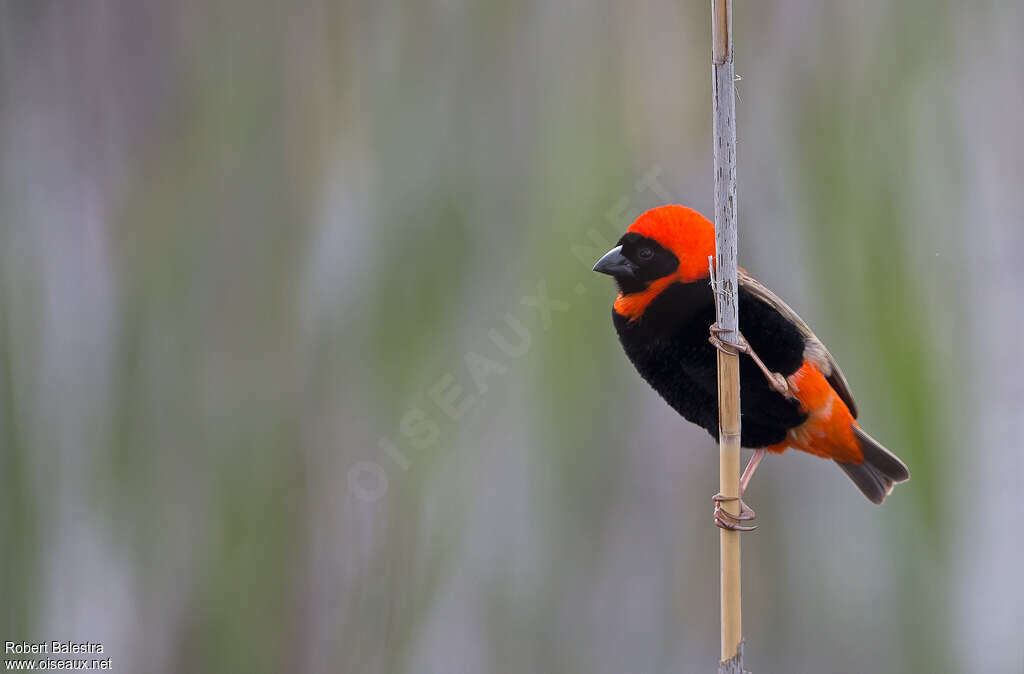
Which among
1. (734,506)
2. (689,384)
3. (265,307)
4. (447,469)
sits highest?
(265,307)

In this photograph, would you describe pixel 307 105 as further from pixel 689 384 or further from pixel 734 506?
pixel 734 506

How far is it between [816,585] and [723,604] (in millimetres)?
997

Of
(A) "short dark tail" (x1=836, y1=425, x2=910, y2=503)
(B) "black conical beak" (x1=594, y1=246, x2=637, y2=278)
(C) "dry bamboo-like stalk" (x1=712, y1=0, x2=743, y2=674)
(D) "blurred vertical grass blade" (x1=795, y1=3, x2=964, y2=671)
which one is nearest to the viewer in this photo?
(C) "dry bamboo-like stalk" (x1=712, y1=0, x2=743, y2=674)

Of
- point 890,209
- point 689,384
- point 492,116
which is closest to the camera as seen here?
point 689,384

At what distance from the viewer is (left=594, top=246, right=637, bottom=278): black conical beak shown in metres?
1.25

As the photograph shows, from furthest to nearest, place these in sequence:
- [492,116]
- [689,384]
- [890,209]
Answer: [492,116] < [890,209] < [689,384]

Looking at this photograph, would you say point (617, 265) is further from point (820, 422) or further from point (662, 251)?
point (820, 422)

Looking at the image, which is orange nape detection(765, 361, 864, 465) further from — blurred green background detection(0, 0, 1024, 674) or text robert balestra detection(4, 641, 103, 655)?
text robert balestra detection(4, 641, 103, 655)

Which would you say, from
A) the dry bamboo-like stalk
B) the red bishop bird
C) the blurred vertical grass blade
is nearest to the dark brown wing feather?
the red bishop bird

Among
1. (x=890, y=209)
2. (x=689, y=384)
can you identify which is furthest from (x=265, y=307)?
(x=890, y=209)

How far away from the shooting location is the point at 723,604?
3.76 feet

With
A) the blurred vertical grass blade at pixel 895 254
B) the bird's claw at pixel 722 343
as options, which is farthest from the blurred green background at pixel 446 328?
the bird's claw at pixel 722 343

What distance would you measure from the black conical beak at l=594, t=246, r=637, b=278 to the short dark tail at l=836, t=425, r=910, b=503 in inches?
20.5

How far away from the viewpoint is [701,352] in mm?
1256
